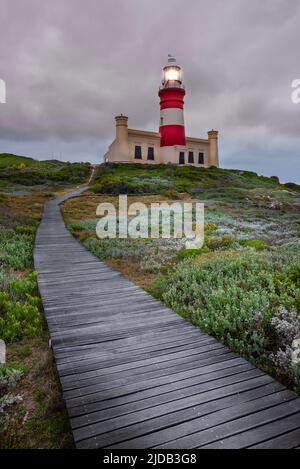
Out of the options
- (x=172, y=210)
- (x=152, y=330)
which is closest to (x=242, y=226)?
(x=172, y=210)

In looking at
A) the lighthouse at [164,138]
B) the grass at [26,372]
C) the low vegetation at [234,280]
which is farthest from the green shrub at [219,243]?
the lighthouse at [164,138]

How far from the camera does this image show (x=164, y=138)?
58062 mm

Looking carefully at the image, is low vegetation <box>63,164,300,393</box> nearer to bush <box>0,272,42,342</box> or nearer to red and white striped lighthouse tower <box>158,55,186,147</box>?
bush <box>0,272,42,342</box>

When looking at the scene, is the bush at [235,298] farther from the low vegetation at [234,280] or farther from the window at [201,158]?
the window at [201,158]

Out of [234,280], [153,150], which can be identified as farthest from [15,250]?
[153,150]

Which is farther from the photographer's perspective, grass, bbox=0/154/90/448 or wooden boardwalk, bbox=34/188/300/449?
grass, bbox=0/154/90/448

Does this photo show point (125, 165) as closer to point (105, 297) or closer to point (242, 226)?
point (242, 226)

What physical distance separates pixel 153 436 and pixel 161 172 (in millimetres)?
47389

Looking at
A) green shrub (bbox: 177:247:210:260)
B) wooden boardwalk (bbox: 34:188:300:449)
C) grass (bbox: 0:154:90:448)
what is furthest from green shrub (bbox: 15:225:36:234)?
wooden boardwalk (bbox: 34:188:300:449)

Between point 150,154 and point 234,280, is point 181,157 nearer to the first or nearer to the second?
point 150,154

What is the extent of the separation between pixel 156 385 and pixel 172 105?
58.3m

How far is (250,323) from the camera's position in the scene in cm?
525

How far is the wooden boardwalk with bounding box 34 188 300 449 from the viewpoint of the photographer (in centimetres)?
299

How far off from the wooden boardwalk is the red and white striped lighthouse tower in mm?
54795
